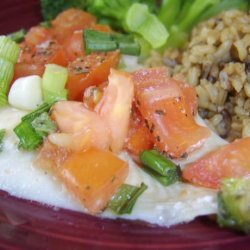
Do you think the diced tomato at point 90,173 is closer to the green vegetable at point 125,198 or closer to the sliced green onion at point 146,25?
the green vegetable at point 125,198

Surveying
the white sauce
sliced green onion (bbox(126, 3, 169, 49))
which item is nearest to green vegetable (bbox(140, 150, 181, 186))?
A: the white sauce

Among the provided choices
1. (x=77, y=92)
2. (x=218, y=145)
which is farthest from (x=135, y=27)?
(x=218, y=145)

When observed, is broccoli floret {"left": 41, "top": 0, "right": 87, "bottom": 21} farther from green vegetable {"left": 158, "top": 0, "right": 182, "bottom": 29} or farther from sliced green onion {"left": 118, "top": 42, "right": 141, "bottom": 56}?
sliced green onion {"left": 118, "top": 42, "right": 141, "bottom": 56}

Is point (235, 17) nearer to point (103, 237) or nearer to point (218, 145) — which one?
point (218, 145)

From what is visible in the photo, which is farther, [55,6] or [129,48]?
[55,6]

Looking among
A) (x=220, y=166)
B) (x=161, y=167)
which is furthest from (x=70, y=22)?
(x=220, y=166)

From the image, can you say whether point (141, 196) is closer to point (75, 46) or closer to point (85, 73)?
point (85, 73)
